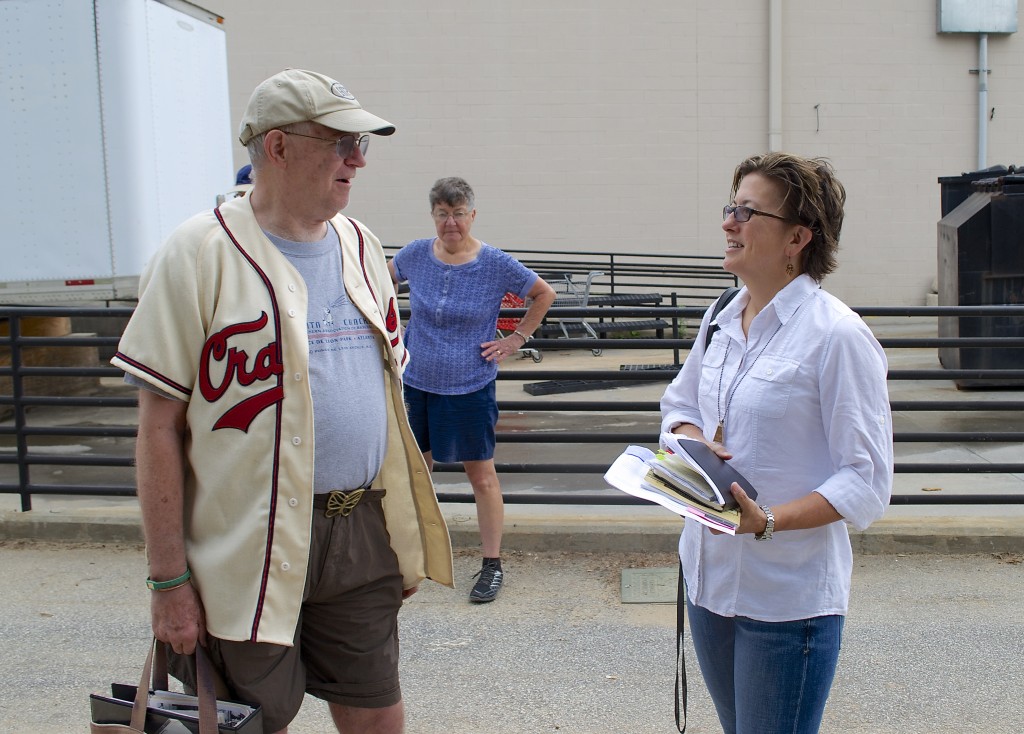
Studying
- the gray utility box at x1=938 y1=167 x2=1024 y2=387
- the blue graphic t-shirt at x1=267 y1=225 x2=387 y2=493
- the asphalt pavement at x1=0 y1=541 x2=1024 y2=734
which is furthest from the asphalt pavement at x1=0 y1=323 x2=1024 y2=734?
the gray utility box at x1=938 y1=167 x2=1024 y2=387

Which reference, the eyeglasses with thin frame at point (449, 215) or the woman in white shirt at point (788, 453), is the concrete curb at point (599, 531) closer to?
the eyeglasses with thin frame at point (449, 215)

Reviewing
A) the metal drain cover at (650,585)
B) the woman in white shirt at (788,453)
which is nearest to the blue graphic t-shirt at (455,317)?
the metal drain cover at (650,585)

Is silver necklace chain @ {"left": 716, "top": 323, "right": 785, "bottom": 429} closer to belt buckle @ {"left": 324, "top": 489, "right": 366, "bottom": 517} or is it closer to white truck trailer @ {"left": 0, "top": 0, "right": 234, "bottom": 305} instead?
belt buckle @ {"left": 324, "top": 489, "right": 366, "bottom": 517}

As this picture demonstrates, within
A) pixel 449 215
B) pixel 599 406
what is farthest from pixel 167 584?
pixel 599 406

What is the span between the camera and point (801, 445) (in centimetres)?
226

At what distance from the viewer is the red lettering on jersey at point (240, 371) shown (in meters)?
2.22

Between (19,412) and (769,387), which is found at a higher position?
(769,387)

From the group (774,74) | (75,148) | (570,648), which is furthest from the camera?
(774,74)

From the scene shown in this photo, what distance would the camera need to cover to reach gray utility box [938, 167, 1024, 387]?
918cm

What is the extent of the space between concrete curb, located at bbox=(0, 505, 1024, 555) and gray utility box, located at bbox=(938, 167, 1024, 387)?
426cm

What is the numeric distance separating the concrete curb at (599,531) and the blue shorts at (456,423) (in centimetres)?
82

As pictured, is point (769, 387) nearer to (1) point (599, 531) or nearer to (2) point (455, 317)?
(2) point (455, 317)

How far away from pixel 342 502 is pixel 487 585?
8.23 ft

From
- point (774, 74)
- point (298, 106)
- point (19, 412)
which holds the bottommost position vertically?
point (19, 412)
